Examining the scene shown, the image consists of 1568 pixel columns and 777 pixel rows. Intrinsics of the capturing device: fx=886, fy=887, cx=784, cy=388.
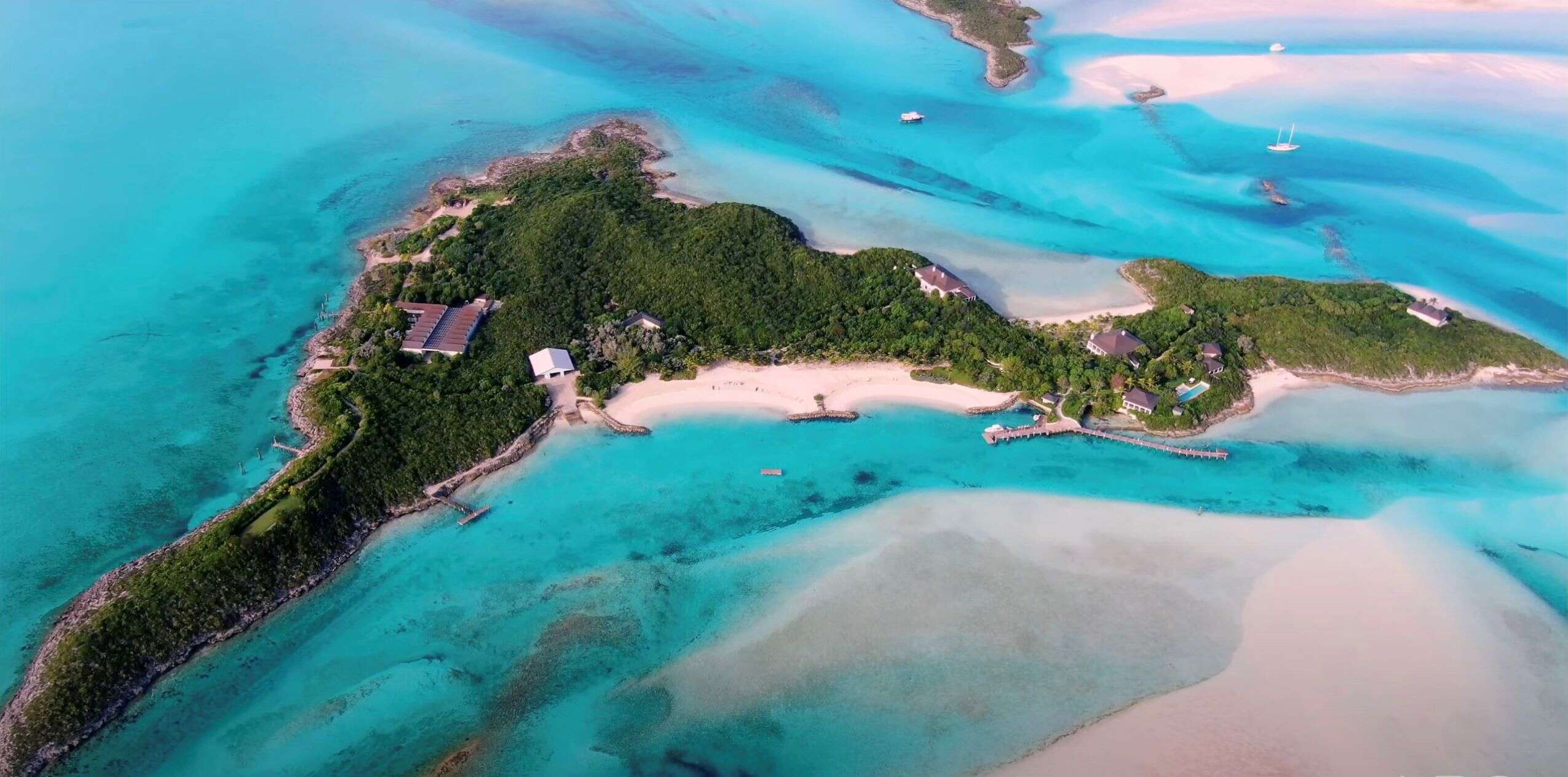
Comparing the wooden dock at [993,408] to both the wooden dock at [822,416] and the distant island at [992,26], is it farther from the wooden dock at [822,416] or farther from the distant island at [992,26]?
the distant island at [992,26]

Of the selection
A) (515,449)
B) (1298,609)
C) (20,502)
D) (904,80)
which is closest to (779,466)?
(515,449)

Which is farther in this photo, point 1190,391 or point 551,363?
point 1190,391

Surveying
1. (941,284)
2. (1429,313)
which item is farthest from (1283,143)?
(941,284)

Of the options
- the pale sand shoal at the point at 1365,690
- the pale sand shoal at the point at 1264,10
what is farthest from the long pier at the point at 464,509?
the pale sand shoal at the point at 1264,10

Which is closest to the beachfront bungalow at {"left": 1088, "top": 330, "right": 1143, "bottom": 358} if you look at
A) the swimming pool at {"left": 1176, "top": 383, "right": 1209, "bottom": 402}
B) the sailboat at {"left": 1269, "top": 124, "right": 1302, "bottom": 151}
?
the swimming pool at {"left": 1176, "top": 383, "right": 1209, "bottom": 402}

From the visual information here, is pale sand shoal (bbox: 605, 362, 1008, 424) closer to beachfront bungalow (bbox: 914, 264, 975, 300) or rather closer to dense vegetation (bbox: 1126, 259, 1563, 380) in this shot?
beachfront bungalow (bbox: 914, 264, 975, 300)

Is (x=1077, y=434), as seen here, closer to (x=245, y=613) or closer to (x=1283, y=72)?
(x=245, y=613)
